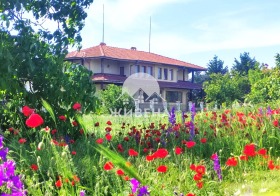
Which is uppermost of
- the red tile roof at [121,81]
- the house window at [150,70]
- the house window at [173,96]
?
the house window at [150,70]

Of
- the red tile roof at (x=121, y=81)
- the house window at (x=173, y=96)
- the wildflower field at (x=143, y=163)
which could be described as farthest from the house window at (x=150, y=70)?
the wildflower field at (x=143, y=163)

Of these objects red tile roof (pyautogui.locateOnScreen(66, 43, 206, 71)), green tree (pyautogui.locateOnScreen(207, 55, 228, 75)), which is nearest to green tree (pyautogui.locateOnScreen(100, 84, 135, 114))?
red tile roof (pyautogui.locateOnScreen(66, 43, 206, 71))

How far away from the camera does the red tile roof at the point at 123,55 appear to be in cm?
3316

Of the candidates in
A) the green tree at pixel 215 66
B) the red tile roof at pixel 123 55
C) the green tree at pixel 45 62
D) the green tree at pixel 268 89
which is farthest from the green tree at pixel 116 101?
the green tree at pixel 215 66

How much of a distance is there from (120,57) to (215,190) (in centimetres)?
3053

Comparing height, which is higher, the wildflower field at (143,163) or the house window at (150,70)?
the house window at (150,70)

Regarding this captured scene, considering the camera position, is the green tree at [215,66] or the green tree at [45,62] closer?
the green tree at [45,62]

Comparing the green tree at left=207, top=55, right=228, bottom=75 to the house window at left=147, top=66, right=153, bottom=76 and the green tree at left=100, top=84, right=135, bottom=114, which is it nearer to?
the house window at left=147, top=66, right=153, bottom=76

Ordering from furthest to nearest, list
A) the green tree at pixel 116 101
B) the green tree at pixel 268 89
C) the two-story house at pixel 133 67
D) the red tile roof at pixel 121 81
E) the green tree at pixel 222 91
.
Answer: the green tree at pixel 222 91 → the two-story house at pixel 133 67 → the red tile roof at pixel 121 81 → the green tree at pixel 116 101 → the green tree at pixel 268 89

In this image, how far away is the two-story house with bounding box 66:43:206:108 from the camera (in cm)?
3306

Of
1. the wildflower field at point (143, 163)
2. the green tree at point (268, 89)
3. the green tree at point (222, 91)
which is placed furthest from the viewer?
the green tree at point (222, 91)

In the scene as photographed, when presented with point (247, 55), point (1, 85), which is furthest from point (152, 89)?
point (1, 85)

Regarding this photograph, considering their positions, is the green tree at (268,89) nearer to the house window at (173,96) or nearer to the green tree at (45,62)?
the green tree at (45,62)

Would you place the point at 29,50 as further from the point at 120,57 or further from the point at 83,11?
the point at 120,57
